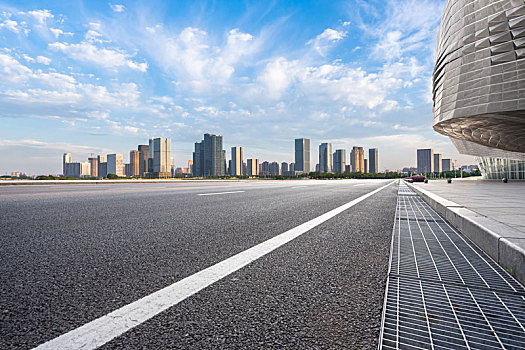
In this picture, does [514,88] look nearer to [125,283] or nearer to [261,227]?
[261,227]

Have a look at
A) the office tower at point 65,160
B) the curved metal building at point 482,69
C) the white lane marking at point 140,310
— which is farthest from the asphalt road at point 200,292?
A: the office tower at point 65,160

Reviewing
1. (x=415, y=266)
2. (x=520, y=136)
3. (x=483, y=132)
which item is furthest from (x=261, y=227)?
(x=520, y=136)

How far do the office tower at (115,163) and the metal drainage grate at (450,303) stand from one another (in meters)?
187

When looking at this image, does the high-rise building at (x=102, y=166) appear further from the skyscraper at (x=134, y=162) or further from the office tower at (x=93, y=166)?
the skyscraper at (x=134, y=162)

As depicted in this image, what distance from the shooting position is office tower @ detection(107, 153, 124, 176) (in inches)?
6816

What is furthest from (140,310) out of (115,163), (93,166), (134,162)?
(93,166)

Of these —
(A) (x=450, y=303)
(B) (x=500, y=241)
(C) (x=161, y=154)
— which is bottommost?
(A) (x=450, y=303)

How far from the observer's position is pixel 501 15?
82.2 ft

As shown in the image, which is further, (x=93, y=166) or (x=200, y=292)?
(x=93, y=166)

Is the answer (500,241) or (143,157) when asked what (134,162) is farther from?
(500,241)

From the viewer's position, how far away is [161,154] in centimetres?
15812

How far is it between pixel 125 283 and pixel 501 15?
33.9 m

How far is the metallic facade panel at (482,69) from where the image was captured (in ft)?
80.8

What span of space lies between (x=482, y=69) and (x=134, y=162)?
187 meters
